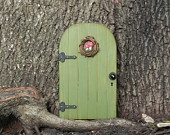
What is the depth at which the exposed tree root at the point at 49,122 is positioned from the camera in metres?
3.82

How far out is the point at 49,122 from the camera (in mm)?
3854

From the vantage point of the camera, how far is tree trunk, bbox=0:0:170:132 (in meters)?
3.92

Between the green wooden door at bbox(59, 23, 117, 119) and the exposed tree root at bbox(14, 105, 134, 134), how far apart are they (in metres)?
0.10

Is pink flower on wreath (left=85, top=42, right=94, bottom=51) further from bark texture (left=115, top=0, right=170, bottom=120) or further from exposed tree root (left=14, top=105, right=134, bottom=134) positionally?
exposed tree root (left=14, top=105, right=134, bottom=134)

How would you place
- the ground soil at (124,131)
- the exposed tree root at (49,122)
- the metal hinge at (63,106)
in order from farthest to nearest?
the metal hinge at (63,106), the exposed tree root at (49,122), the ground soil at (124,131)

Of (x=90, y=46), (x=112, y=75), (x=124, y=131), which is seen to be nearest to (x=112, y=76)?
(x=112, y=75)

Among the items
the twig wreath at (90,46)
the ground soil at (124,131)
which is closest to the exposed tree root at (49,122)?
the ground soil at (124,131)

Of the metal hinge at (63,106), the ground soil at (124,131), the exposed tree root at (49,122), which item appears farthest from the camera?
the metal hinge at (63,106)

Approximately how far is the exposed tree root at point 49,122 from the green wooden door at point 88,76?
0.10m

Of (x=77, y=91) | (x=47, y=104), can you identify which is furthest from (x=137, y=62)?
(x=47, y=104)

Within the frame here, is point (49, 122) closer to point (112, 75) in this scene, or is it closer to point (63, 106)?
point (63, 106)

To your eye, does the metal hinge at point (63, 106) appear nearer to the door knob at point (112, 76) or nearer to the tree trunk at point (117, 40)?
the tree trunk at point (117, 40)

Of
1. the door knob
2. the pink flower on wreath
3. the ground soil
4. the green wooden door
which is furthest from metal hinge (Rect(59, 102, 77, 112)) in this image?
the pink flower on wreath

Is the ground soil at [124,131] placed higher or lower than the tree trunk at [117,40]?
lower
